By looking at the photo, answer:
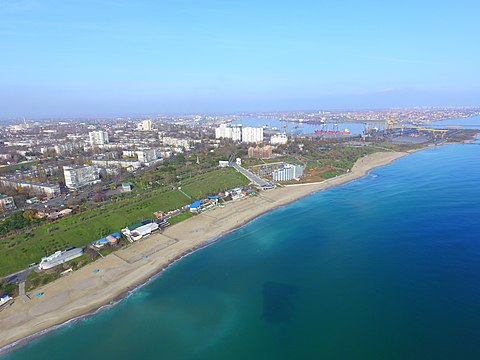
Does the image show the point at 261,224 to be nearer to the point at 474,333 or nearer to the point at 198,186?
the point at 198,186

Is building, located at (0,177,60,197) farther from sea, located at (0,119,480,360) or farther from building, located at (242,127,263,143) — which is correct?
building, located at (242,127,263,143)

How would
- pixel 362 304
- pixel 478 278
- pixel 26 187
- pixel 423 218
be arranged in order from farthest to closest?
1. pixel 26 187
2. pixel 423 218
3. pixel 478 278
4. pixel 362 304

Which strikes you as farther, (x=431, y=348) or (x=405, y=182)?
(x=405, y=182)

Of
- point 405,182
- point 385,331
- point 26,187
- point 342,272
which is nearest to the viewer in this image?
point 385,331

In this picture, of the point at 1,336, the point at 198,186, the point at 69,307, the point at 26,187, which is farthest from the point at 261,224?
the point at 26,187

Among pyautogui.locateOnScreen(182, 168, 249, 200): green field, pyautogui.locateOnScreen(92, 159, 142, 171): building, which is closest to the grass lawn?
pyautogui.locateOnScreen(182, 168, 249, 200): green field

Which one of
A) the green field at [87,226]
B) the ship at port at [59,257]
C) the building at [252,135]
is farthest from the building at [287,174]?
the building at [252,135]
